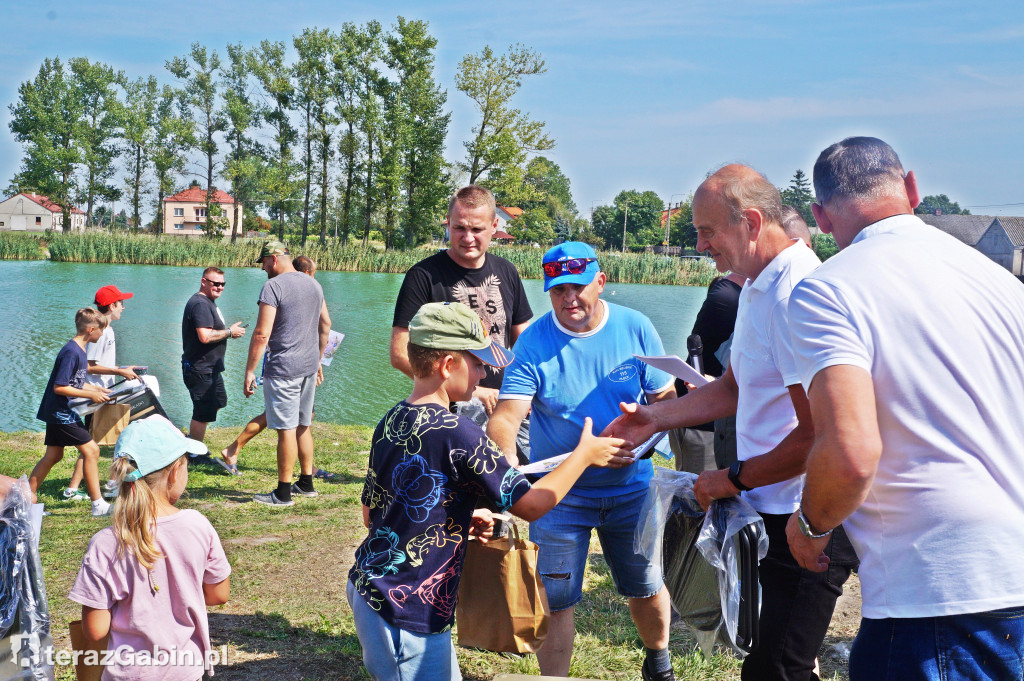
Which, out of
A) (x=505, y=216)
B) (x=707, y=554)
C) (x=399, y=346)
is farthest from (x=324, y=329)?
(x=505, y=216)

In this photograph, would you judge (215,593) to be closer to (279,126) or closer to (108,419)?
(108,419)

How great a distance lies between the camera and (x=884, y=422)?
1.93m

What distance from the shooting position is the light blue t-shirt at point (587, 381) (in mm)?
3557

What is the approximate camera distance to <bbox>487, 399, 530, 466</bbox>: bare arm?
3.52 m

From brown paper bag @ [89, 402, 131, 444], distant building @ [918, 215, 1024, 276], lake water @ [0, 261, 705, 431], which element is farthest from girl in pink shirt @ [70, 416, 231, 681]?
distant building @ [918, 215, 1024, 276]

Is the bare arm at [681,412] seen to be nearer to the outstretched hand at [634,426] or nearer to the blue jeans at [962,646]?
the outstretched hand at [634,426]

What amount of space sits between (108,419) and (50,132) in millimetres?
59887

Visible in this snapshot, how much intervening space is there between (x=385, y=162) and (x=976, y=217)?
3982cm

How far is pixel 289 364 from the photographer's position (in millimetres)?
7148

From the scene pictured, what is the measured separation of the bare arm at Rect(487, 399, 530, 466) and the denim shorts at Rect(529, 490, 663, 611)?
0.34 m

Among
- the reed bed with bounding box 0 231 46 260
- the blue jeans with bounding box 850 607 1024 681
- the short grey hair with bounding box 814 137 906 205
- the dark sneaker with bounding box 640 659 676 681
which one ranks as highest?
the reed bed with bounding box 0 231 46 260

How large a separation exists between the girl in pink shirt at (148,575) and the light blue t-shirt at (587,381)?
4.64 feet

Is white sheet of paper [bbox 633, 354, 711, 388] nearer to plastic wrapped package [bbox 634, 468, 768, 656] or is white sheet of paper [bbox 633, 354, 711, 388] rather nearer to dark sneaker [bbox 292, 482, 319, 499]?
plastic wrapped package [bbox 634, 468, 768, 656]

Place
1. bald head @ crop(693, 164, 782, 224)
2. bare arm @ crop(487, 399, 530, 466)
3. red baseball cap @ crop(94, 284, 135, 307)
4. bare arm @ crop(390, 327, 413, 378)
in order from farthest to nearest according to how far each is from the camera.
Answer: red baseball cap @ crop(94, 284, 135, 307)
bare arm @ crop(390, 327, 413, 378)
bare arm @ crop(487, 399, 530, 466)
bald head @ crop(693, 164, 782, 224)
